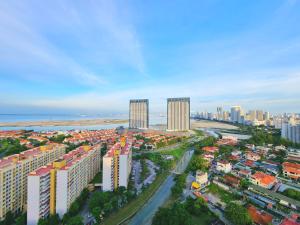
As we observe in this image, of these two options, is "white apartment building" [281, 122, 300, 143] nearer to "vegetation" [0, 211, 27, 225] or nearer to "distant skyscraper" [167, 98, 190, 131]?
"distant skyscraper" [167, 98, 190, 131]

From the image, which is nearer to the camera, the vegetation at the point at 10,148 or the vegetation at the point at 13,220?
the vegetation at the point at 13,220

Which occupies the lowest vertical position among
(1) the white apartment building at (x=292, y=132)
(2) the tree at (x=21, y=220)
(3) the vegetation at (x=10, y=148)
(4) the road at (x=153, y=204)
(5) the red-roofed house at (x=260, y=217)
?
(4) the road at (x=153, y=204)

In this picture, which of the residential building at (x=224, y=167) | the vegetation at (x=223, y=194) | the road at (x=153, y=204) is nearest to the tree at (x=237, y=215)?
the vegetation at (x=223, y=194)

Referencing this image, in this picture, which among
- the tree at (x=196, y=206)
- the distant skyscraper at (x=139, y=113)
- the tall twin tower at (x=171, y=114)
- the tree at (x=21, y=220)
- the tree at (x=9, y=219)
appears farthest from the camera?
the distant skyscraper at (x=139, y=113)

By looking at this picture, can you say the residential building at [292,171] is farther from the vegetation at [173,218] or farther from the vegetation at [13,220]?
the vegetation at [13,220]

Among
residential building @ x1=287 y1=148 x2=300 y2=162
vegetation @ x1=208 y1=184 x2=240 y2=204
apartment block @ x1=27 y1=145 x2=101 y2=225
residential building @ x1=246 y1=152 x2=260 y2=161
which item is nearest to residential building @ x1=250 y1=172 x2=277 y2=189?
vegetation @ x1=208 y1=184 x2=240 y2=204

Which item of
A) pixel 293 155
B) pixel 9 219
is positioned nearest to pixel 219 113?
pixel 293 155
